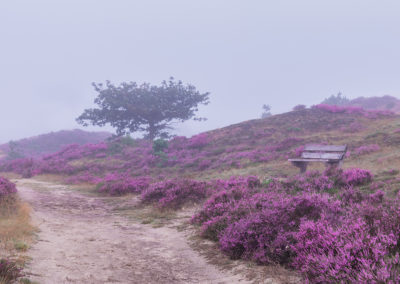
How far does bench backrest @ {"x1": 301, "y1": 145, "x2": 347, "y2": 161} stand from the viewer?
43.7ft

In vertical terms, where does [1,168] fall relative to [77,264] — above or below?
above

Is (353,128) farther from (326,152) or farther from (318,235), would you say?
(318,235)

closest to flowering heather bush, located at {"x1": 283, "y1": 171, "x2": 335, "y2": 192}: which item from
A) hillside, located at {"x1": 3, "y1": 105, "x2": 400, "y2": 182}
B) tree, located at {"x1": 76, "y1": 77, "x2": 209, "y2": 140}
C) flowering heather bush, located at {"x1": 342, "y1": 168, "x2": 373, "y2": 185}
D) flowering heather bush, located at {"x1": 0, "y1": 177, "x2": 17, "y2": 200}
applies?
flowering heather bush, located at {"x1": 342, "y1": 168, "x2": 373, "y2": 185}

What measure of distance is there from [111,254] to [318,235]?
4.06m

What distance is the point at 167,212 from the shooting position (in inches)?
425

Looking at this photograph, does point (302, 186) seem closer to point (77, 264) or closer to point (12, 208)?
point (77, 264)

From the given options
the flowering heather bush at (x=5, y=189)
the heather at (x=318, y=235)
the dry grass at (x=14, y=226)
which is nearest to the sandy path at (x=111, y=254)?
the dry grass at (x=14, y=226)

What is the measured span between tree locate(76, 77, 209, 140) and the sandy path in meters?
31.6

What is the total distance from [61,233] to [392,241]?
283 inches

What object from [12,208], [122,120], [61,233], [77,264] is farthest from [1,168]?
[77,264]

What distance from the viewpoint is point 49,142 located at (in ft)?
189

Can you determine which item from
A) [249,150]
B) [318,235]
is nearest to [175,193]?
[318,235]

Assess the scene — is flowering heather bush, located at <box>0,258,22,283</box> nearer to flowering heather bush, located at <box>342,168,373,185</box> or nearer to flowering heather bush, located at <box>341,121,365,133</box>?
flowering heather bush, located at <box>342,168,373,185</box>

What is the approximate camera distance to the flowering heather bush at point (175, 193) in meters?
11.5
